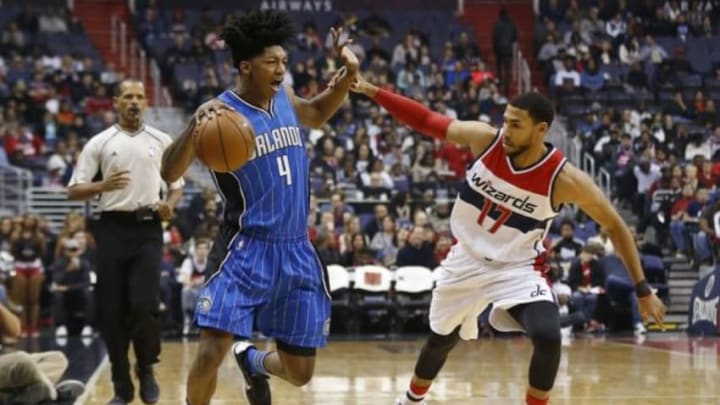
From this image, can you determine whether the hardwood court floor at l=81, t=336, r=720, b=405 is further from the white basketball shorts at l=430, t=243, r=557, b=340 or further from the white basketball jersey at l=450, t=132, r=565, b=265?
the white basketball jersey at l=450, t=132, r=565, b=265

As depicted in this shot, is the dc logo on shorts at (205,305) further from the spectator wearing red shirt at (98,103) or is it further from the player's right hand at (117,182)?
the spectator wearing red shirt at (98,103)

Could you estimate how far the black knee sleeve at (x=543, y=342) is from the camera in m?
7.04

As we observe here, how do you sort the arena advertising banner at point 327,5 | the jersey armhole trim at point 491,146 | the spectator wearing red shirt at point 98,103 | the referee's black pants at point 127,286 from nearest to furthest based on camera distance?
the jersey armhole trim at point 491,146
the referee's black pants at point 127,286
the spectator wearing red shirt at point 98,103
the arena advertising banner at point 327,5

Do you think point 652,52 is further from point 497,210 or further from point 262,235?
point 262,235

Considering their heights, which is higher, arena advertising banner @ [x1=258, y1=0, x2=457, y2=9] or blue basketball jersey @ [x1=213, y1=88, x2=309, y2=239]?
arena advertising banner @ [x1=258, y1=0, x2=457, y2=9]

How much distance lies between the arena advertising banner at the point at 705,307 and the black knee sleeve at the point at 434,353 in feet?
29.4

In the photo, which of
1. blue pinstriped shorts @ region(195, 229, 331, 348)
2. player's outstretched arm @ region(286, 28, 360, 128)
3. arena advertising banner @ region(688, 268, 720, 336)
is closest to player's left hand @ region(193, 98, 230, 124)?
blue pinstriped shorts @ region(195, 229, 331, 348)

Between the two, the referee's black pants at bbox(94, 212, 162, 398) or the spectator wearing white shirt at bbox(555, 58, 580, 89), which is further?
the spectator wearing white shirt at bbox(555, 58, 580, 89)

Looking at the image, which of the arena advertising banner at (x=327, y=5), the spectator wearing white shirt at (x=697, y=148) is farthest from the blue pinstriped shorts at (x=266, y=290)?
the arena advertising banner at (x=327, y=5)

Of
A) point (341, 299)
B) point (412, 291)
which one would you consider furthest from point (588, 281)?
point (341, 299)

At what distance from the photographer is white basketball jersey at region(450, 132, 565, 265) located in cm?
729

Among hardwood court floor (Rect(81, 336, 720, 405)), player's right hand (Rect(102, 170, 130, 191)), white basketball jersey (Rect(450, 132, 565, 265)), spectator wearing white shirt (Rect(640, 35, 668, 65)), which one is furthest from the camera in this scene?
spectator wearing white shirt (Rect(640, 35, 668, 65))

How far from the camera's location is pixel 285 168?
6301 millimetres

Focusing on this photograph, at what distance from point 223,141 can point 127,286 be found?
2.87 metres
